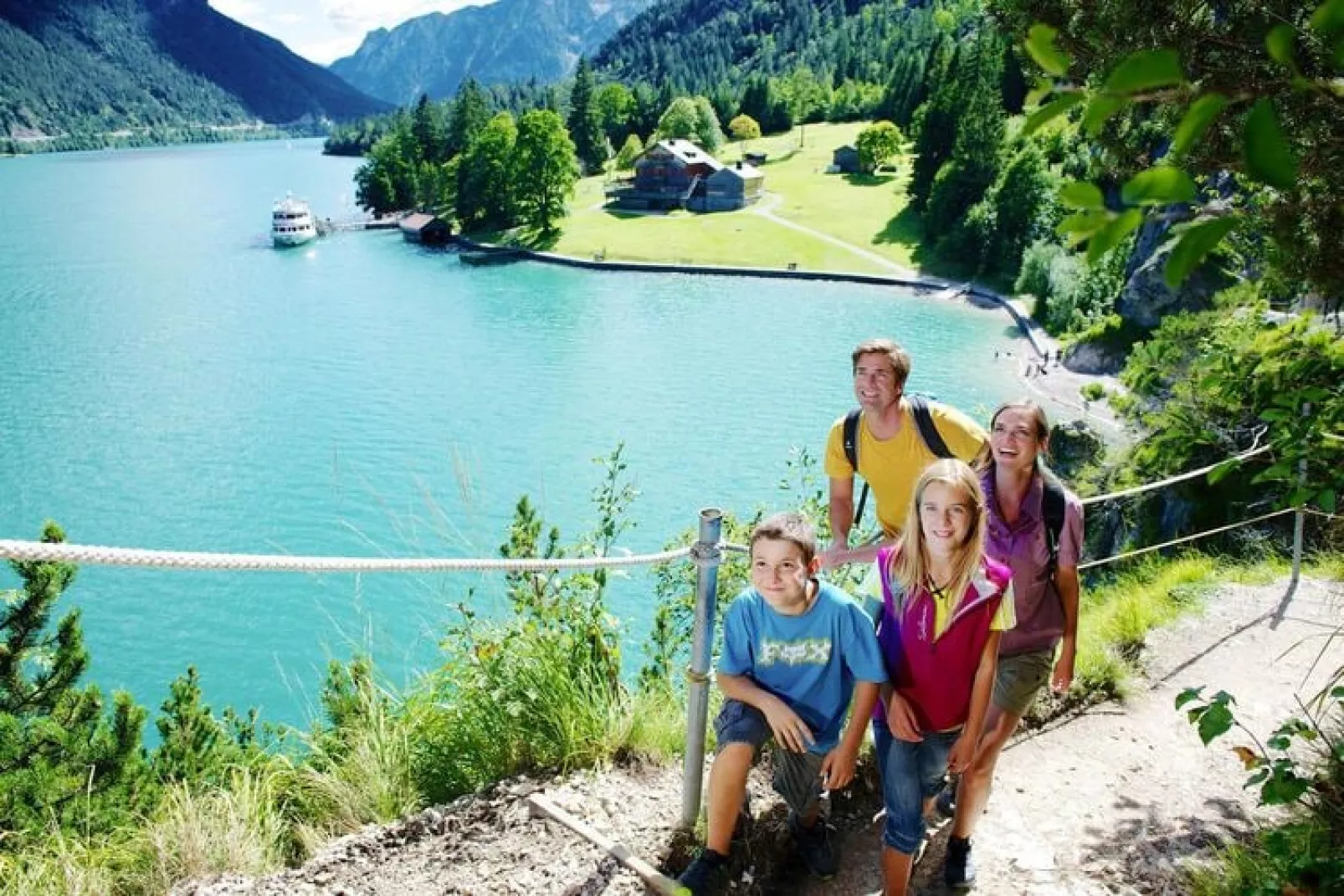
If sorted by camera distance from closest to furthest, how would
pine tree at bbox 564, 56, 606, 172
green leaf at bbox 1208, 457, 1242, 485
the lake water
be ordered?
green leaf at bbox 1208, 457, 1242, 485
the lake water
pine tree at bbox 564, 56, 606, 172

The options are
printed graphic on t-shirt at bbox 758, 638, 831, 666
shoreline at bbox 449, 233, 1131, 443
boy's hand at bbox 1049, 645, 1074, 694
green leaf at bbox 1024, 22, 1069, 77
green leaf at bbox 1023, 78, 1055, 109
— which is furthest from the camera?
shoreline at bbox 449, 233, 1131, 443

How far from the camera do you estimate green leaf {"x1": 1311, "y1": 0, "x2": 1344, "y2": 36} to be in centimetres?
86

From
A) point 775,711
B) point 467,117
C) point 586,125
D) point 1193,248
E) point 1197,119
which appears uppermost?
point 467,117

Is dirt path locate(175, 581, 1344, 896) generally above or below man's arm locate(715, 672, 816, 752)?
below

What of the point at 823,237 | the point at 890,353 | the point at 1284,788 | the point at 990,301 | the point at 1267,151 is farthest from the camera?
the point at 823,237

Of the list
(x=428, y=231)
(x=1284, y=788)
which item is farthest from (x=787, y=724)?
(x=428, y=231)

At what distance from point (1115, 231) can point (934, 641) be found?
2.04 m

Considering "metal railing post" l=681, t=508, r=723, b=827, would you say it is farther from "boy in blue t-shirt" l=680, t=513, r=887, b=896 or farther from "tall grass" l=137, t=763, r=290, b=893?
"tall grass" l=137, t=763, r=290, b=893

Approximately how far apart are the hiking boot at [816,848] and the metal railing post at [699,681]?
34 centimetres

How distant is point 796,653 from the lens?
9.32 feet

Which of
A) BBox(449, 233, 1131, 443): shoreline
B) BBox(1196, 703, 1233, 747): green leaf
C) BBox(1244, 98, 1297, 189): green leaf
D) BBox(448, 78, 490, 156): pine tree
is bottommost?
BBox(449, 233, 1131, 443): shoreline

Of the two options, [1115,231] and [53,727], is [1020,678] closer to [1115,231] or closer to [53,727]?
[1115,231]

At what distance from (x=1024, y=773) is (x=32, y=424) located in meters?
35.5

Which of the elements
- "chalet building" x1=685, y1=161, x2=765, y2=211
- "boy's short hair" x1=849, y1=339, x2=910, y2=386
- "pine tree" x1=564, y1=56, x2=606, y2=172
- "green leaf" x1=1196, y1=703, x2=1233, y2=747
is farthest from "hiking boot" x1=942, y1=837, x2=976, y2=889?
"pine tree" x1=564, y1=56, x2=606, y2=172
